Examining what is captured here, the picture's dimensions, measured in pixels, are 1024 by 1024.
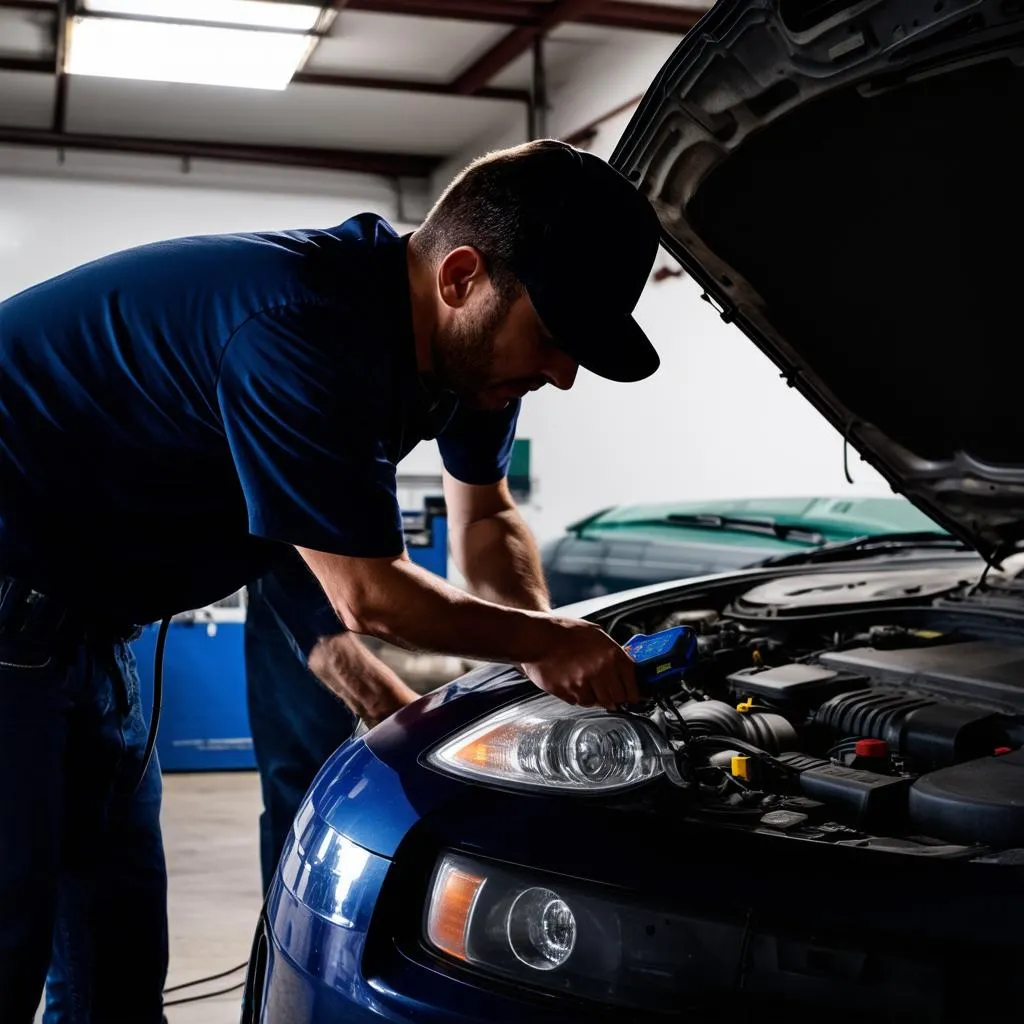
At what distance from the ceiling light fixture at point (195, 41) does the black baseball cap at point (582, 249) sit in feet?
15.7

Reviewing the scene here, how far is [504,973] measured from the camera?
123 cm

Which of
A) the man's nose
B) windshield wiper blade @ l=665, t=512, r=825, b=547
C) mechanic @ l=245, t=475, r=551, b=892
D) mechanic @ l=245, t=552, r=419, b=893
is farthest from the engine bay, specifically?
windshield wiper blade @ l=665, t=512, r=825, b=547

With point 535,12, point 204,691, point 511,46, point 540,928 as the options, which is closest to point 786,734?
point 540,928

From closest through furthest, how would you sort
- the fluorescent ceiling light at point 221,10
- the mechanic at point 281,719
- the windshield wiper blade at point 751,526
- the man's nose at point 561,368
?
the man's nose at point 561,368, the mechanic at point 281,719, the windshield wiper blade at point 751,526, the fluorescent ceiling light at point 221,10

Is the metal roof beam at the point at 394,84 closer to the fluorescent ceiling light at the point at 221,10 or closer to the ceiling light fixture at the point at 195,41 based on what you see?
the ceiling light fixture at the point at 195,41

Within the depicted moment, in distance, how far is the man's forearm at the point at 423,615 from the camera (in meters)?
1.38

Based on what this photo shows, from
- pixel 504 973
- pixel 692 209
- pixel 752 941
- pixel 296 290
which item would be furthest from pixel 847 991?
pixel 692 209

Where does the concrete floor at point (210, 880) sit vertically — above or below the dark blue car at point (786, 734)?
below

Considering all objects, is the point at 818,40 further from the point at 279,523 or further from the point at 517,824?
the point at 517,824

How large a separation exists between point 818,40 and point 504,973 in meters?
1.06

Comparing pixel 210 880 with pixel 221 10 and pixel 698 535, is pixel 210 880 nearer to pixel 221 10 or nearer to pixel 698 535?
pixel 698 535

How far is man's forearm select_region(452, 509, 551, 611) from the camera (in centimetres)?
198

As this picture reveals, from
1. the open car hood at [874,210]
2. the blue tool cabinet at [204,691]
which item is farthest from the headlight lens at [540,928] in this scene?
the blue tool cabinet at [204,691]

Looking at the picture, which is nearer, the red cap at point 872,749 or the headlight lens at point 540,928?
the headlight lens at point 540,928
